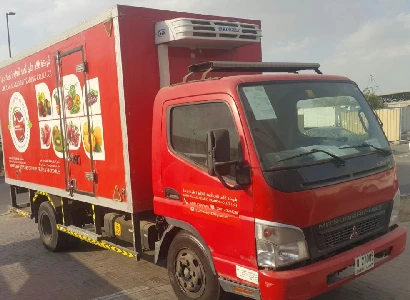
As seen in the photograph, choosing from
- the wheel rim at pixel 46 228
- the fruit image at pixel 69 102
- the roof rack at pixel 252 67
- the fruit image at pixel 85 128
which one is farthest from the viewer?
the wheel rim at pixel 46 228

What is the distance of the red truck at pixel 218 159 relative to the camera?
3375mm

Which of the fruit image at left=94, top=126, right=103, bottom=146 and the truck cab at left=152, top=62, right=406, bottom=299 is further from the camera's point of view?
the fruit image at left=94, top=126, right=103, bottom=146

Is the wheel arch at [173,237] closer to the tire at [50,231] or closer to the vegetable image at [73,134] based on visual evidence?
the vegetable image at [73,134]

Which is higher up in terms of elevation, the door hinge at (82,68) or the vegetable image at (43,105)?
the door hinge at (82,68)

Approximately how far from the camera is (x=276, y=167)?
337 centimetres

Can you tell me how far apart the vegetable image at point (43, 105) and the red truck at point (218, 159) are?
1.48ft

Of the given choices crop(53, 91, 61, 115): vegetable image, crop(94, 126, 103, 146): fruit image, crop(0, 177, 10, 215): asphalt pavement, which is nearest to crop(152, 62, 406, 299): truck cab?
crop(94, 126, 103, 146): fruit image

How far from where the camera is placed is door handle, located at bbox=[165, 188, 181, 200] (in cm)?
421

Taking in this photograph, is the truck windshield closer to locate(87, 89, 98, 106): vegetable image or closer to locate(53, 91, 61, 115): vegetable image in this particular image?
locate(87, 89, 98, 106): vegetable image

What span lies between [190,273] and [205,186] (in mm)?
959

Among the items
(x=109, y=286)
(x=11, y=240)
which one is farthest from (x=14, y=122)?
(x=109, y=286)

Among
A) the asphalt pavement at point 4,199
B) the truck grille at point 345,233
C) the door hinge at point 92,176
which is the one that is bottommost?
the asphalt pavement at point 4,199

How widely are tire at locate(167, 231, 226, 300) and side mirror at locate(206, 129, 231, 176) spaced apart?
98cm

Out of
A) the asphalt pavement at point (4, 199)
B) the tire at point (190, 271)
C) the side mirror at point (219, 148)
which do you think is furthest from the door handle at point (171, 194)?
the asphalt pavement at point (4, 199)
